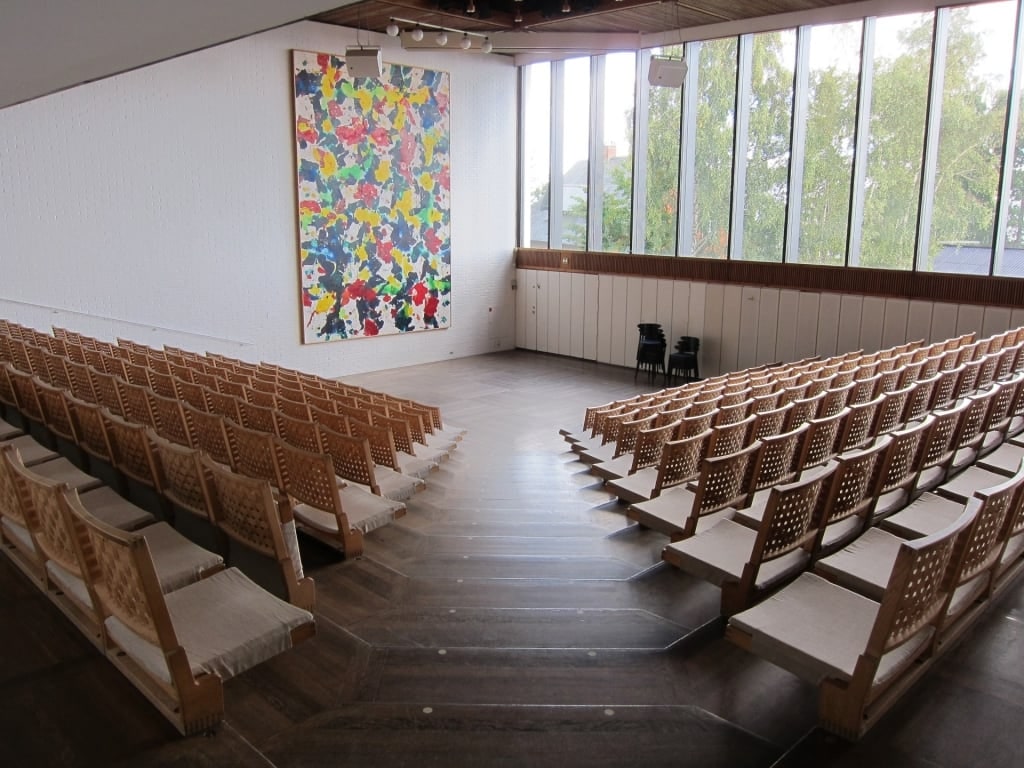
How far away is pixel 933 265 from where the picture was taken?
33.7ft

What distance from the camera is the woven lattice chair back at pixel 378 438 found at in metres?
5.44

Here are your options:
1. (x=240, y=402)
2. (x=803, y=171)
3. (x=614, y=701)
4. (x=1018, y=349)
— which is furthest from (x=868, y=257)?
(x=614, y=701)

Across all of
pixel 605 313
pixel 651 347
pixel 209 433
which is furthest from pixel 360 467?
pixel 605 313

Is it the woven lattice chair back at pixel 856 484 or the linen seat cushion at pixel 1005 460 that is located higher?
the woven lattice chair back at pixel 856 484

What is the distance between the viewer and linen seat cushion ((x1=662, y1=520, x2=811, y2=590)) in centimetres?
335

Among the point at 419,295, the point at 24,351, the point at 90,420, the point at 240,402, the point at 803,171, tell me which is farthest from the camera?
the point at 419,295

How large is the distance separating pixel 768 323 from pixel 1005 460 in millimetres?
7228

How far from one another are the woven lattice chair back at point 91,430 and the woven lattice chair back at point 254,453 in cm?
63

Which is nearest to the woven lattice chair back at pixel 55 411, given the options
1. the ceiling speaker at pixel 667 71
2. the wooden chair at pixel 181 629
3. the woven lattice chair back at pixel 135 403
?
the woven lattice chair back at pixel 135 403

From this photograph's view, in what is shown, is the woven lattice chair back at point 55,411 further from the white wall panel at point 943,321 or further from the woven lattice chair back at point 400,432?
the white wall panel at point 943,321

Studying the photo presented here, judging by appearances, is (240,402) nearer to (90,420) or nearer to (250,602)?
(90,420)

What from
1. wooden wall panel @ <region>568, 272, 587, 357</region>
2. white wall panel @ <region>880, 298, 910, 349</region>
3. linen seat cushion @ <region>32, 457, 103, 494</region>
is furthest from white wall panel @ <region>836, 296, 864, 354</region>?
linen seat cushion @ <region>32, 457, 103, 494</region>

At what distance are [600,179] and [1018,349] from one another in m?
8.29

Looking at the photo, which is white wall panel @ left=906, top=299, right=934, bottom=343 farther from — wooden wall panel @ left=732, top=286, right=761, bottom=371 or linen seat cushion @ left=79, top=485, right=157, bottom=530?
linen seat cushion @ left=79, top=485, right=157, bottom=530
